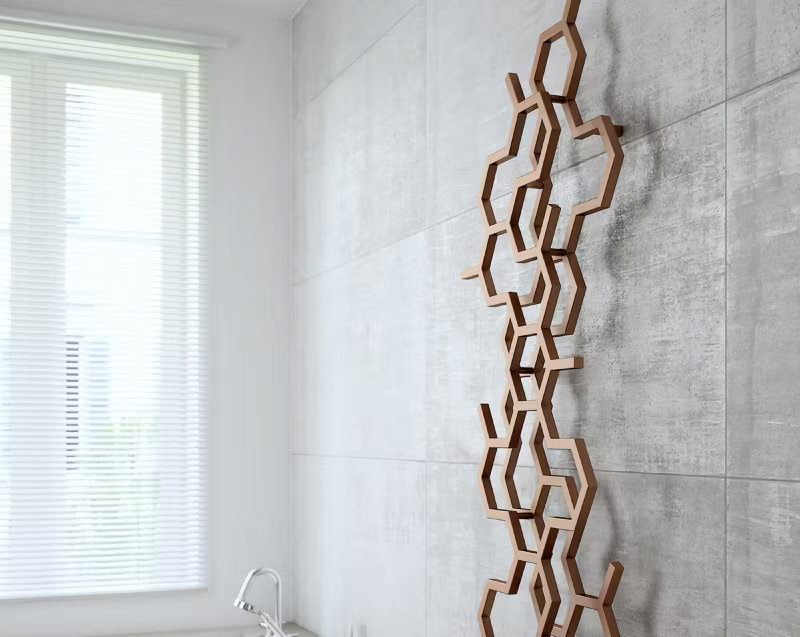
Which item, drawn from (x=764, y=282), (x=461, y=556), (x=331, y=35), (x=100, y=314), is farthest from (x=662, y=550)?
(x=100, y=314)

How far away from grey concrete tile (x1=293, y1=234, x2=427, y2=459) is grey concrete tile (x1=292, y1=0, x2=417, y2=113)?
1.90 ft

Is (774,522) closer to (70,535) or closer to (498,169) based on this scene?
(498,169)

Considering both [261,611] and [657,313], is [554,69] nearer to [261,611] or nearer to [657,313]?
[657,313]

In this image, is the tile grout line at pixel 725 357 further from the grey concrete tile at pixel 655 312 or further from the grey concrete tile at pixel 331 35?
the grey concrete tile at pixel 331 35

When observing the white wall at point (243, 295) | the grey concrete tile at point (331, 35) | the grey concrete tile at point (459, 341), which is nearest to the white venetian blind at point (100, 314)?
the white wall at point (243, 295)

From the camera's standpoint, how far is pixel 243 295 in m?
3.24

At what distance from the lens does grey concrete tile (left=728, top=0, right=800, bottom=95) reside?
3.99 ft

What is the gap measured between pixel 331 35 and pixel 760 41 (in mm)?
1859

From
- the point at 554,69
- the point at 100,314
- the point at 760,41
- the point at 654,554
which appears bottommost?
the point at 654,554

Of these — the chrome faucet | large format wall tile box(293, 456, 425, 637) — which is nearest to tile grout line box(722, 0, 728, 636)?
large format wall tile box(293, 456, 425, 637)

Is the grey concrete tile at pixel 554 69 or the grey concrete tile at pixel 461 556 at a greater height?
the grey concrete tile at pixel 554 69

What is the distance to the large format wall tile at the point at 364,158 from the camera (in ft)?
7.71

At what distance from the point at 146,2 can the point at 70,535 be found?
1678 millimetres

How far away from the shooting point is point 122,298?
3102 mm
